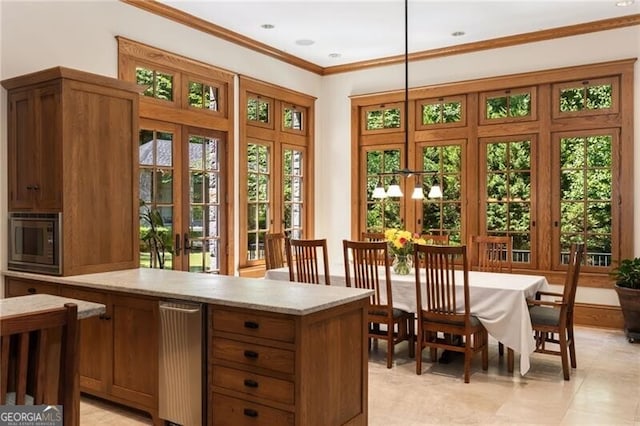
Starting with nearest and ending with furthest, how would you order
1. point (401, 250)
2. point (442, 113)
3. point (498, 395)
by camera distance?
point (498, 395) < point (401, 250) < point (442, 113)

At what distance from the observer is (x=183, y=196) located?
552 cm

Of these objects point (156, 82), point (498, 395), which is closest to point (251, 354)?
point (498, 395)

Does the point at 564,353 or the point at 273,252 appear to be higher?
the point at 273,252

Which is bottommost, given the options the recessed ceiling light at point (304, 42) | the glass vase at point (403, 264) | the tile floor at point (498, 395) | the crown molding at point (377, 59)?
the tile floor at point (498, 395)

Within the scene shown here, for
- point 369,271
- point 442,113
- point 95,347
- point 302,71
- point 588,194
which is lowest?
point 95,347

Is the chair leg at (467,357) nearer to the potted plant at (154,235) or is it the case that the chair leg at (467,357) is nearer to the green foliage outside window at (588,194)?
the green foliage outside window at (588,194)

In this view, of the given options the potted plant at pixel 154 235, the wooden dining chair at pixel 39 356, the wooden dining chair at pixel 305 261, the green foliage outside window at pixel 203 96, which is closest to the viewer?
the wooden dining chair at pixel 39 356

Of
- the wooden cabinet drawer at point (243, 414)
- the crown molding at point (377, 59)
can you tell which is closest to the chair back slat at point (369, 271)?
the wooden cabinet drawer at point (243, 414)

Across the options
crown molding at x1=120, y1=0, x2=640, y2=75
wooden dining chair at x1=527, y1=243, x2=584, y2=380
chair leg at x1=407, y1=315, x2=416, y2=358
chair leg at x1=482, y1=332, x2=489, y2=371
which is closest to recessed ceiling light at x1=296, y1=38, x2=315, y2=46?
crown molding at x1=120, y1=0, x2=640, y2=75

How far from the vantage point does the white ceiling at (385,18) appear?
16.8 feet

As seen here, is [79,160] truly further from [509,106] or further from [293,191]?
[509,106]

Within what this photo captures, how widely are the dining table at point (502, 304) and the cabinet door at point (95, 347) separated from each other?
225 centimetres

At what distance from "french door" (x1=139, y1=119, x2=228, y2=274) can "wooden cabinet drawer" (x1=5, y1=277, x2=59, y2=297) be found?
3.96ft

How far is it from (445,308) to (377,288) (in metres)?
0.59
